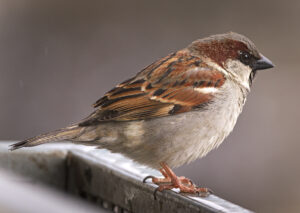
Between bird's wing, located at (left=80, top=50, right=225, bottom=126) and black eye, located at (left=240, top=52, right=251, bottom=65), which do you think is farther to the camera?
black eye, located at (left=240, top=52, right=251, bottom=65)

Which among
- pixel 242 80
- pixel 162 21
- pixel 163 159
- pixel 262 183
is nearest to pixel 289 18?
pixel 162 21

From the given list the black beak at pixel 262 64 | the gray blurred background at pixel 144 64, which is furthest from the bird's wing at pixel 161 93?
the gray blurred background at pixel 144 64

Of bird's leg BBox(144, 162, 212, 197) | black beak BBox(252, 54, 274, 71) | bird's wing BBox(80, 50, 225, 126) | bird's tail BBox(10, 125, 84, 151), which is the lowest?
bird's leg BBox(144, 162, 212, 197)

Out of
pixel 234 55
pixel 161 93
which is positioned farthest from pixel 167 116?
pixel 234 55

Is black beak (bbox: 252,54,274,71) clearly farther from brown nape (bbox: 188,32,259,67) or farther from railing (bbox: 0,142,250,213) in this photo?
railing (bbox: 0,142,250,213)

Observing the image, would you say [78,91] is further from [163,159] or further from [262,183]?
[163,159]

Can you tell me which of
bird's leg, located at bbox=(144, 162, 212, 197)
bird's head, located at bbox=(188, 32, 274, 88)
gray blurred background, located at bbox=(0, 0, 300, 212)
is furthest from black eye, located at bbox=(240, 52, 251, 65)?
gray blurred background, located at bbox=(0, 0, 300, 212)

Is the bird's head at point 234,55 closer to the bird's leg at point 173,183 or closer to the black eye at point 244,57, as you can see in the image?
the black eye at point 244,57
